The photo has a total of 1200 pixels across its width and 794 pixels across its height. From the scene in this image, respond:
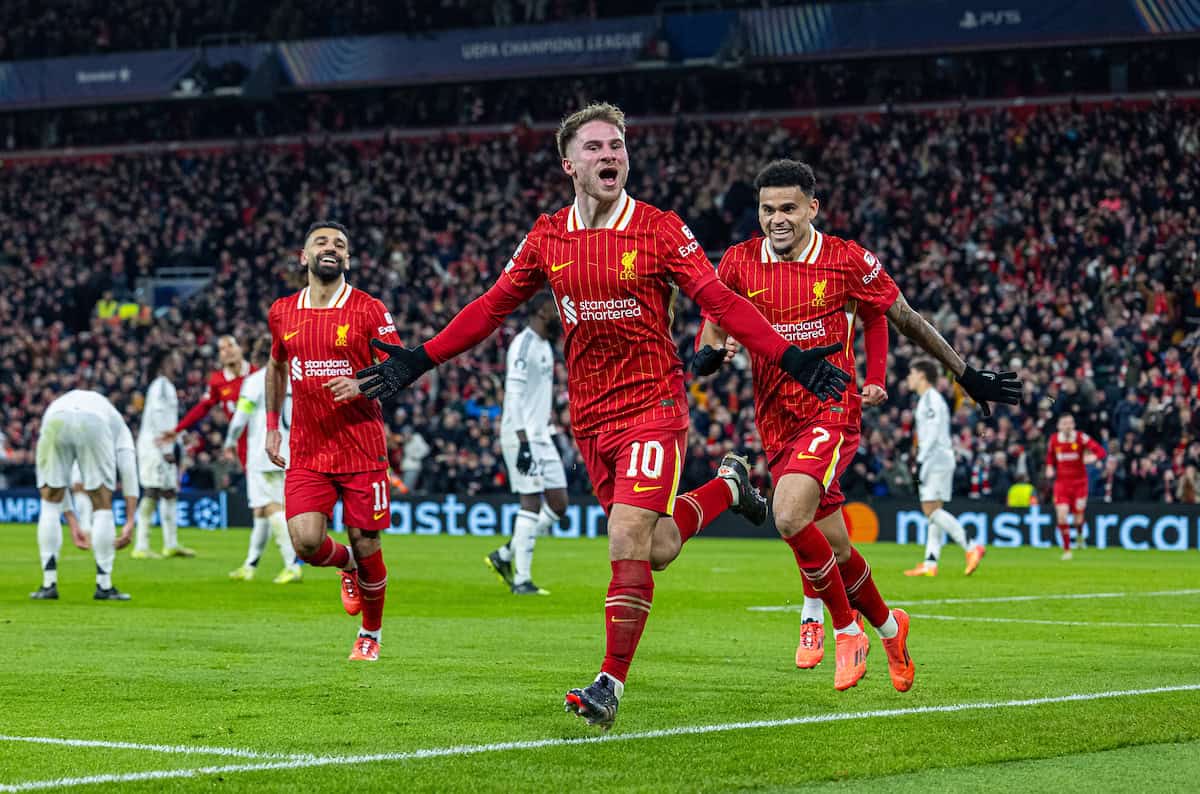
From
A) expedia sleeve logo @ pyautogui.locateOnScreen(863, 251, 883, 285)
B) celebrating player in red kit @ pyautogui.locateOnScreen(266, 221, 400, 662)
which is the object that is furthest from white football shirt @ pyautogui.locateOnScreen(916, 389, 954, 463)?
expedia sleeve logo @ pyautogui.locateOnScreen(863, 251, 883, 285)

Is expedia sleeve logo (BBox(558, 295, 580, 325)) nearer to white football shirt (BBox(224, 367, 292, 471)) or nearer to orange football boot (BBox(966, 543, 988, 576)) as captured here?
white football shirt (BBox(224, 367, 292, 471))

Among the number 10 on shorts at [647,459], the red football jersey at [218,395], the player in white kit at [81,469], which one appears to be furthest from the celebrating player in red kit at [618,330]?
the red football jersey at [218,395]

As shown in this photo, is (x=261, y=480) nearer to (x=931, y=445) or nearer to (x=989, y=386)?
(x=931, y=445)

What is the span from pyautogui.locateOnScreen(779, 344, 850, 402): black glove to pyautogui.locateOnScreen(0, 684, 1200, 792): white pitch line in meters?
1.47

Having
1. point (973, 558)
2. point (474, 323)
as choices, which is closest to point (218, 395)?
A: point (973, 558)

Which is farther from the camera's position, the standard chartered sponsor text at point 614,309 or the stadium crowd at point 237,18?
the stadium crowd at point 237,18

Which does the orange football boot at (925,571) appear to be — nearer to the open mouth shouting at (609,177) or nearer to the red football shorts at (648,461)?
the red football shorts at (648,461)

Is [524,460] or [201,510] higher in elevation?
[524,460]

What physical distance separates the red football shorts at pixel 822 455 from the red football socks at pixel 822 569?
263 millimetres

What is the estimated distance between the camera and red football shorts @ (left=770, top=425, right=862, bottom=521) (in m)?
8.69

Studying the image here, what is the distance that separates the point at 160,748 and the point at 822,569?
10.9 feet

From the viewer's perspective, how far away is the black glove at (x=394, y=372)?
304 inches

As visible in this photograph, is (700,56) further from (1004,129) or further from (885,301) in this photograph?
(885,301)

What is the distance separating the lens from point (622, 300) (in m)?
7.61
